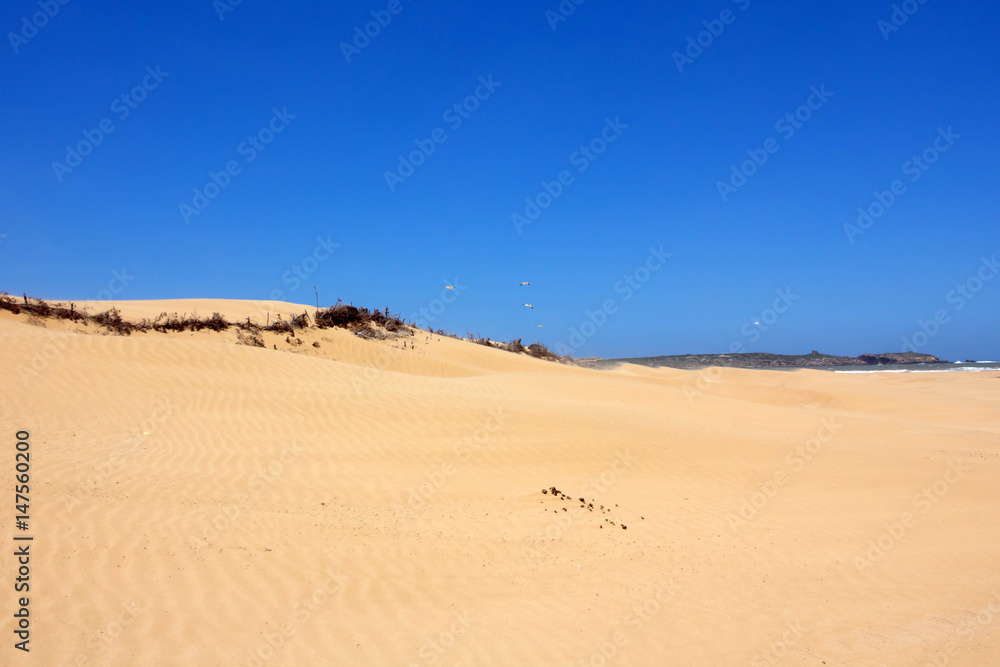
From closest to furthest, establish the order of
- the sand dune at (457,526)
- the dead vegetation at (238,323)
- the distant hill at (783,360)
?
1. the sand dune at (457,526)
2. the dead vegetation at (238,323)
3. the distant hill at (783,360)

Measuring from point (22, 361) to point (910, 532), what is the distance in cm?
1252

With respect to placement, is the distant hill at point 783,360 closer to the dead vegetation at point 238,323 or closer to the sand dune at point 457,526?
the dead vegetation at point 238,323

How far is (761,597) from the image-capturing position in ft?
14.2

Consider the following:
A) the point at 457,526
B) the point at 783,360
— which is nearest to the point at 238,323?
the point at 457,526

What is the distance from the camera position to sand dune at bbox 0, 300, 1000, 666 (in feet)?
11.8

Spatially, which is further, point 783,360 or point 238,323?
point 783,360

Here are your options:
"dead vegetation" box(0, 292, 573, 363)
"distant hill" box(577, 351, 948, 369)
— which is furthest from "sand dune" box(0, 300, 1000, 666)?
"distant hill" box(577, 351, 948, 369)

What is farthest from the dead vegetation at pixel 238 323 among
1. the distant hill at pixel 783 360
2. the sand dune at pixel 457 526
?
the distant hill at pixel 783 360

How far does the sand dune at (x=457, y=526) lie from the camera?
359cm

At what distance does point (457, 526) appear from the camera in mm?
5352

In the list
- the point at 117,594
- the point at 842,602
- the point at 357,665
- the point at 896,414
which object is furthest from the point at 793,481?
the point at 896,414

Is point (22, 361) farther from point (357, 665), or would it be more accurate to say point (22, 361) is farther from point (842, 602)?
point (842, 602)

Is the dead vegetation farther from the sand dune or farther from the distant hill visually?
the distant hill

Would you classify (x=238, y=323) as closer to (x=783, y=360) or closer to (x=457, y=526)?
(x=457, y=526)
